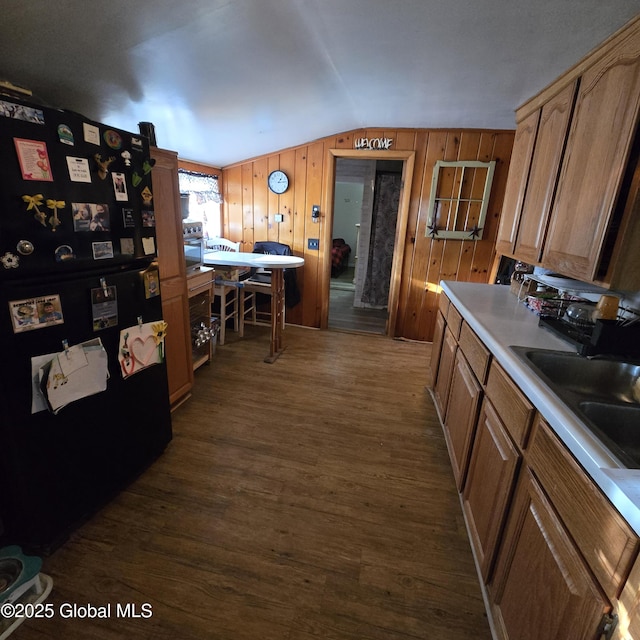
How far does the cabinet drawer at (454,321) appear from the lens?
206 cm

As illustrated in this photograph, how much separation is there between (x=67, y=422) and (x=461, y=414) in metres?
1.78

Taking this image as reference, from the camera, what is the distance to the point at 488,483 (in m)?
1.34

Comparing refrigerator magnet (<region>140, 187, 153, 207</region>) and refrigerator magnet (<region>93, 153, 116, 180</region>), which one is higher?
refrigerator magnet (<region>93, 153, 116, 180</region>)

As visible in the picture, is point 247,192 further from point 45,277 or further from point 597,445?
point 597,445

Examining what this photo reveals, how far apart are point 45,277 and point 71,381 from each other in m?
0.40

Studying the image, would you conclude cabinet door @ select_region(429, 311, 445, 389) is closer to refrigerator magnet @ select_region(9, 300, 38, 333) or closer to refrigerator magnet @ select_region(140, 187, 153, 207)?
refrigerator magnet @ select_region(140, 187, 153, 207)

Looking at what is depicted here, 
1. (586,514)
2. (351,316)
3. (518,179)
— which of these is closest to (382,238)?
(351,316)

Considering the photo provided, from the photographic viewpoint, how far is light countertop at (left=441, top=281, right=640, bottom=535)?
68cm

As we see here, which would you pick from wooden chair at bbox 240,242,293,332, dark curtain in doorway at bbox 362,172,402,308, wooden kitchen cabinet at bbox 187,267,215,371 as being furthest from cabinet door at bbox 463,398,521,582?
dark curtain in doorway at bbox 362,172,402,308

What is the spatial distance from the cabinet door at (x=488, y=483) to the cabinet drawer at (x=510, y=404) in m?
0.04

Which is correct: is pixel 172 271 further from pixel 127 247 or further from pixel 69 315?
pixel 69 315

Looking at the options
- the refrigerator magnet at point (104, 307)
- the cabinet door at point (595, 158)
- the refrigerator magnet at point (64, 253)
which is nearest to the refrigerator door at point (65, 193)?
the refrigerator magnet at point (64, 253)

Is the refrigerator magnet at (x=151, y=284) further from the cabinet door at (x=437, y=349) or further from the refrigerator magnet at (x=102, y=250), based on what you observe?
the cabinet door at (x=437, y=349)

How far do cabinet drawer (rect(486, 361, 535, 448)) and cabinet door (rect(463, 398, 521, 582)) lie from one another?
4cm
